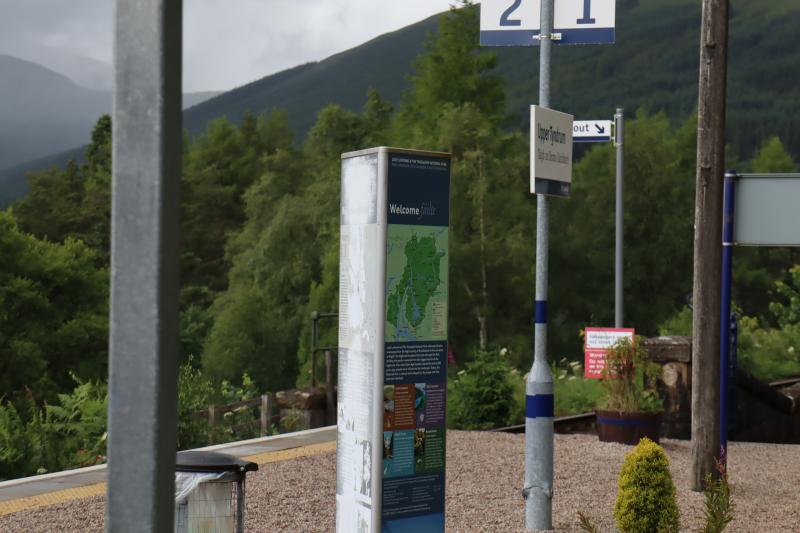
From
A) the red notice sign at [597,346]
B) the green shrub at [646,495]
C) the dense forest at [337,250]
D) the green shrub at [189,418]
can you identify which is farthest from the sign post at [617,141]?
the dense forest at [337,250]

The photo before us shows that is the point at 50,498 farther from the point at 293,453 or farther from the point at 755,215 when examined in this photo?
A: the point at 755,215

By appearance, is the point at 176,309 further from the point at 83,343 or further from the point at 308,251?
the point at 308,251

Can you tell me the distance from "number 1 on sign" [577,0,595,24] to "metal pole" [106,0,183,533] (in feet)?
20.0

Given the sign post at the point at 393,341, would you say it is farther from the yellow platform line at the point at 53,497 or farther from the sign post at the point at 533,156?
the yellow platform line at the point at 53,497

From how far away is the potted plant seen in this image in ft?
41.3

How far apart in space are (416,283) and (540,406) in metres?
2.05

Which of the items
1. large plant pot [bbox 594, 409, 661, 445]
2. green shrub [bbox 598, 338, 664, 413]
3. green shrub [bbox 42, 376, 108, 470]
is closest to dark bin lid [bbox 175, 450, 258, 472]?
green shrub [bbox 42, 376, 108, 470]

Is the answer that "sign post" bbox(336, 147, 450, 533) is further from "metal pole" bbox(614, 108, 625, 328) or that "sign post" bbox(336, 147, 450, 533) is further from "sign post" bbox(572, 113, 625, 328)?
"metal pole" bbox(614, 108, 625, 328)

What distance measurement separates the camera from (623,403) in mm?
12859

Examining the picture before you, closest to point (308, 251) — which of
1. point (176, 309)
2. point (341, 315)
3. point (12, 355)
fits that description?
point (12, 355)

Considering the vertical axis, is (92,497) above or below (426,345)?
below

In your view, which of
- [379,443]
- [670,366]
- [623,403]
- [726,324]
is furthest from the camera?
[670,366]

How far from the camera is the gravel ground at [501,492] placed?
8.21 m

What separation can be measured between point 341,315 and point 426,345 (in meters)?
0.51
